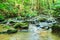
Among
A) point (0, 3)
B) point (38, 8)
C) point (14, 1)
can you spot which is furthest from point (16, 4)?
point (38, 8)

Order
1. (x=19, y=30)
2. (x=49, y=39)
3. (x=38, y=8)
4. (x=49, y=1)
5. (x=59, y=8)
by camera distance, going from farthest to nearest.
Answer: (x=49, y=1), (x=38, y=8), (x=59, y=8), (x=19, y=30), (x=49, y=39)

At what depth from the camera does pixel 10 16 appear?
24141 millimetres

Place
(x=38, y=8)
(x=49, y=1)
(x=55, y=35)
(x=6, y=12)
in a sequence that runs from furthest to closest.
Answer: (x=49, y=1)
(x=38, y=8)
(x=6, y=12)
(x=55, y=35)

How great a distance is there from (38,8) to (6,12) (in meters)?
10.5

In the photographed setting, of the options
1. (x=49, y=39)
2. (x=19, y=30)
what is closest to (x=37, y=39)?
(x=49, y=39)

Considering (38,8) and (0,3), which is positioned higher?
(0,3)

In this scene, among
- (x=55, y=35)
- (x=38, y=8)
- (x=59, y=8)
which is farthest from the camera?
(x=38, y=8)

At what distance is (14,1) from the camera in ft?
95.5

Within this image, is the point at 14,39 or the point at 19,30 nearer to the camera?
the point at 14,39

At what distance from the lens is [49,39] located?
11648 millimetres

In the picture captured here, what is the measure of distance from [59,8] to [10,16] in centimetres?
681

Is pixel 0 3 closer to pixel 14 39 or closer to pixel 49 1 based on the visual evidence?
pixel 14 39

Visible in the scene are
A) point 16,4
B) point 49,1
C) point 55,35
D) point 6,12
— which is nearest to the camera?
point 55,35

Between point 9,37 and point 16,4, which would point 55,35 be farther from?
point 16,4
